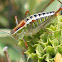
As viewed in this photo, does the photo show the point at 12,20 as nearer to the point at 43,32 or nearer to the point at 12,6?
the point at 12,6

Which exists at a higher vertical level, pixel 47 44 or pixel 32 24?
pixel 32 24

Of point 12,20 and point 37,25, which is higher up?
point 12,20

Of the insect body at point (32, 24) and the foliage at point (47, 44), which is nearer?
the foliage at point (47, 44)

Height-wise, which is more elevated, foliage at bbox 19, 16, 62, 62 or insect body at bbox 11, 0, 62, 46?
insect body at bbox 11, 0, 62, 46

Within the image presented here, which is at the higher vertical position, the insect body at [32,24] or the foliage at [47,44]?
the insect body at [32,24]

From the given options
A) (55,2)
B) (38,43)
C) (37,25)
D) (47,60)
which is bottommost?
(47,60)

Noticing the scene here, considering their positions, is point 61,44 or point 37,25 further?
point 37,25

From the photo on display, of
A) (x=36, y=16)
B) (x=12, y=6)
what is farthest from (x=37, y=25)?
(x=12, y=6)

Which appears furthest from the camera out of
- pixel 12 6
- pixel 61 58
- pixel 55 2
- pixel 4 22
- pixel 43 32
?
pixel 12 6

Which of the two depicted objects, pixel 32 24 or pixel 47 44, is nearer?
pixel 47 44

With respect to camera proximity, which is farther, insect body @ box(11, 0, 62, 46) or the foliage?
insect body @ box(11, 0, 62, 46)

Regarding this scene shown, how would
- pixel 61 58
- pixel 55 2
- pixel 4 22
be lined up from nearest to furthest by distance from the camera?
pixel 61 58, pixel 55 2, pixel 4 22
